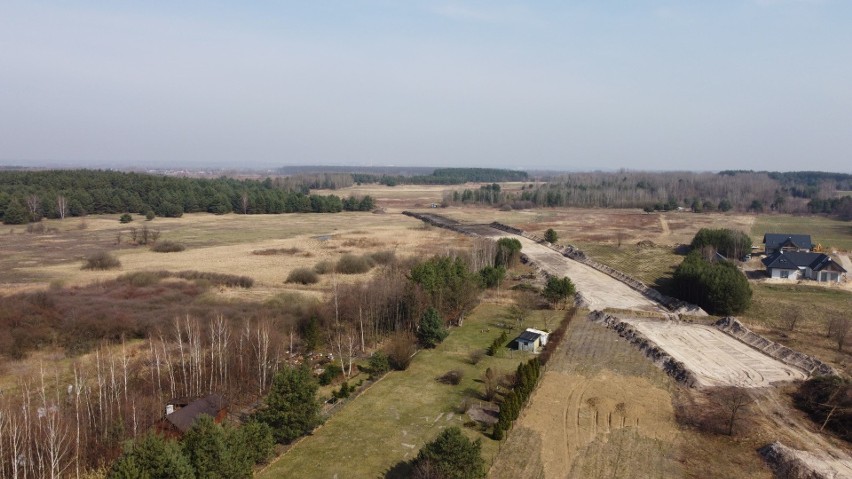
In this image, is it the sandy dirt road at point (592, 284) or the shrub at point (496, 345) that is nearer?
the shrub at point (496, 345)

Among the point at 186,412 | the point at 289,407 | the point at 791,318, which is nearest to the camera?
the point at 186,412

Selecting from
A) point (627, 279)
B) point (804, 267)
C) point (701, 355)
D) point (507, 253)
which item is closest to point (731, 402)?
point (701, 355)

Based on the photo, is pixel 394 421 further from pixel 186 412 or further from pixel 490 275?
pixel 490 275

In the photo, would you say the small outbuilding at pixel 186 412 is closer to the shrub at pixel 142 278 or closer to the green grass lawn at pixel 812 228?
the shrub at pixel 142 278

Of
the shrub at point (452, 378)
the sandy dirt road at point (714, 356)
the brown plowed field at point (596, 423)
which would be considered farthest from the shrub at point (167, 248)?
the sandy dirt road at point (714, 356)

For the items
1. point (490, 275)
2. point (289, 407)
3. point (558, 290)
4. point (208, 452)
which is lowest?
point (289, 407)

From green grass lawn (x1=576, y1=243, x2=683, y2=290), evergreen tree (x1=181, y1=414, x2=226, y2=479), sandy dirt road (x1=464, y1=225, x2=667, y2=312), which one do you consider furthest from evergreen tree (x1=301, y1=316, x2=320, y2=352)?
green grass lawn (x1=576, y1=243, x2=683, y2=290)
